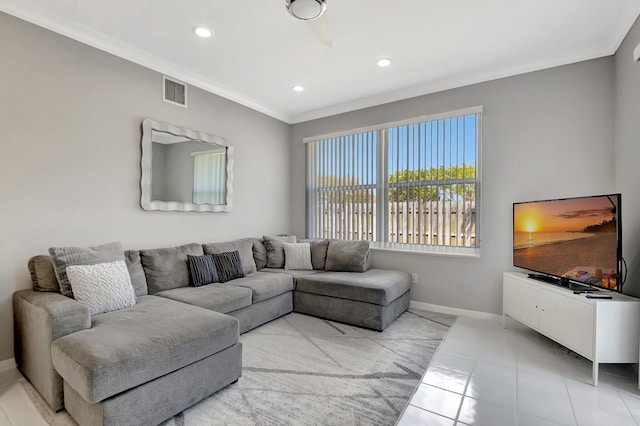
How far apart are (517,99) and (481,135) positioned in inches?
19.1

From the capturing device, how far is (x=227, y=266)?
11.2 ft

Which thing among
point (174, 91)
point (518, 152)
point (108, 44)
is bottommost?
point (518, 152)

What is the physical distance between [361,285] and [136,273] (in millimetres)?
A: 2162

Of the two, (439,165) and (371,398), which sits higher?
(439,165)

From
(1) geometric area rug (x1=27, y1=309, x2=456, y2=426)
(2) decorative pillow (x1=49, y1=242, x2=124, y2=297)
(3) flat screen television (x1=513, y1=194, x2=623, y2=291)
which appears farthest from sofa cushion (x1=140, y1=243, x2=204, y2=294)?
(3) flat screen television (x1=513, y1=194, x2=623, y2=291)

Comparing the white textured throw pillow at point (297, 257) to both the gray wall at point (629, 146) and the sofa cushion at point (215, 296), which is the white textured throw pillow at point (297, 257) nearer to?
the sofa cushion at point (215, 296)

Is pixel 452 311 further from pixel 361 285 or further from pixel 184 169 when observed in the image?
pixel 184 169

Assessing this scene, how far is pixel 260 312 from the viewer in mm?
3209

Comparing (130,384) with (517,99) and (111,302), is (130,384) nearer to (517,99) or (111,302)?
(111,302)

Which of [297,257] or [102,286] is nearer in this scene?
[102,286]

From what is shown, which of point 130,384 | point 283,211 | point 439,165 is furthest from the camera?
point 283,211

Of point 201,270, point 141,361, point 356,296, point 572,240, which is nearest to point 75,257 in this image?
point 201,270

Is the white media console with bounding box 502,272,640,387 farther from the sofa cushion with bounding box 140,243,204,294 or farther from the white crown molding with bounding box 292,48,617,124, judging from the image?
the sofa cushion with bounding box 140,243,204,294

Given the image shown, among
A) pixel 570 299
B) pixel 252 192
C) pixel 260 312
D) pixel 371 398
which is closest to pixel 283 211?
pixel 252 192
